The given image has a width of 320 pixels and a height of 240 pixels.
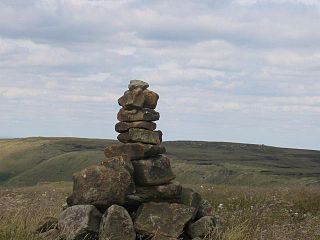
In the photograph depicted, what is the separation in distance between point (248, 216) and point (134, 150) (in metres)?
4.59

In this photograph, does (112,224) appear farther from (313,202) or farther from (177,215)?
(313,202)

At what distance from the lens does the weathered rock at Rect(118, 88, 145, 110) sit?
16359 millimetres

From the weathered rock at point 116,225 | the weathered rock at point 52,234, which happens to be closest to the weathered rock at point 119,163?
the weathered rock at point 116,225

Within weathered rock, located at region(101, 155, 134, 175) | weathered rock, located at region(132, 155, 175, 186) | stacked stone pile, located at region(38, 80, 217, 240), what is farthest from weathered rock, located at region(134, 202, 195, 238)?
weathered rock, located at region(101, 155, 134, 175)

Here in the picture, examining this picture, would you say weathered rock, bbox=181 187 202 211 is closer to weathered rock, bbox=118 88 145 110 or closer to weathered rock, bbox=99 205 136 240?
weathered rock, bbox=99 205 136 240

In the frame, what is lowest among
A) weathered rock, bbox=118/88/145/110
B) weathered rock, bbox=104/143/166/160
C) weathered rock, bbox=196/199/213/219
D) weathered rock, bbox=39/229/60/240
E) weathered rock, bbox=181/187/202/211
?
weathered rock, bbox=39/229/60/240

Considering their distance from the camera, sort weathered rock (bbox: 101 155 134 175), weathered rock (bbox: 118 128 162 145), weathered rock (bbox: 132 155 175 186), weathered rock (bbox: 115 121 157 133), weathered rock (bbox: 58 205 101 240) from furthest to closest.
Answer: weathered rock (bbox: 115 121 157 133) → weathered rock (bbox: 118 128 162 145) → weathered rock (bbox: 132 155 175 186) → weathered rock (bbox: 101 155 134 175) → weathered rock (bbox: 58 205 101 240)

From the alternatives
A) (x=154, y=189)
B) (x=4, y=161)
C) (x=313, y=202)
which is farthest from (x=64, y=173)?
(x=154, y=189)

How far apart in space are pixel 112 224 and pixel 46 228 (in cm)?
177

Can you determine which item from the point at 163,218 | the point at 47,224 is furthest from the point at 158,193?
the point at 47,224

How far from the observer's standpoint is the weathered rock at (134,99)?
53.7ft

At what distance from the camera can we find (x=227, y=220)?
1619cm

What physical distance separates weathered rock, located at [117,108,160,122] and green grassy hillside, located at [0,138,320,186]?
52.0 metres

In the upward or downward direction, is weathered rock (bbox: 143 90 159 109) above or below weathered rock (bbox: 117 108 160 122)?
above
